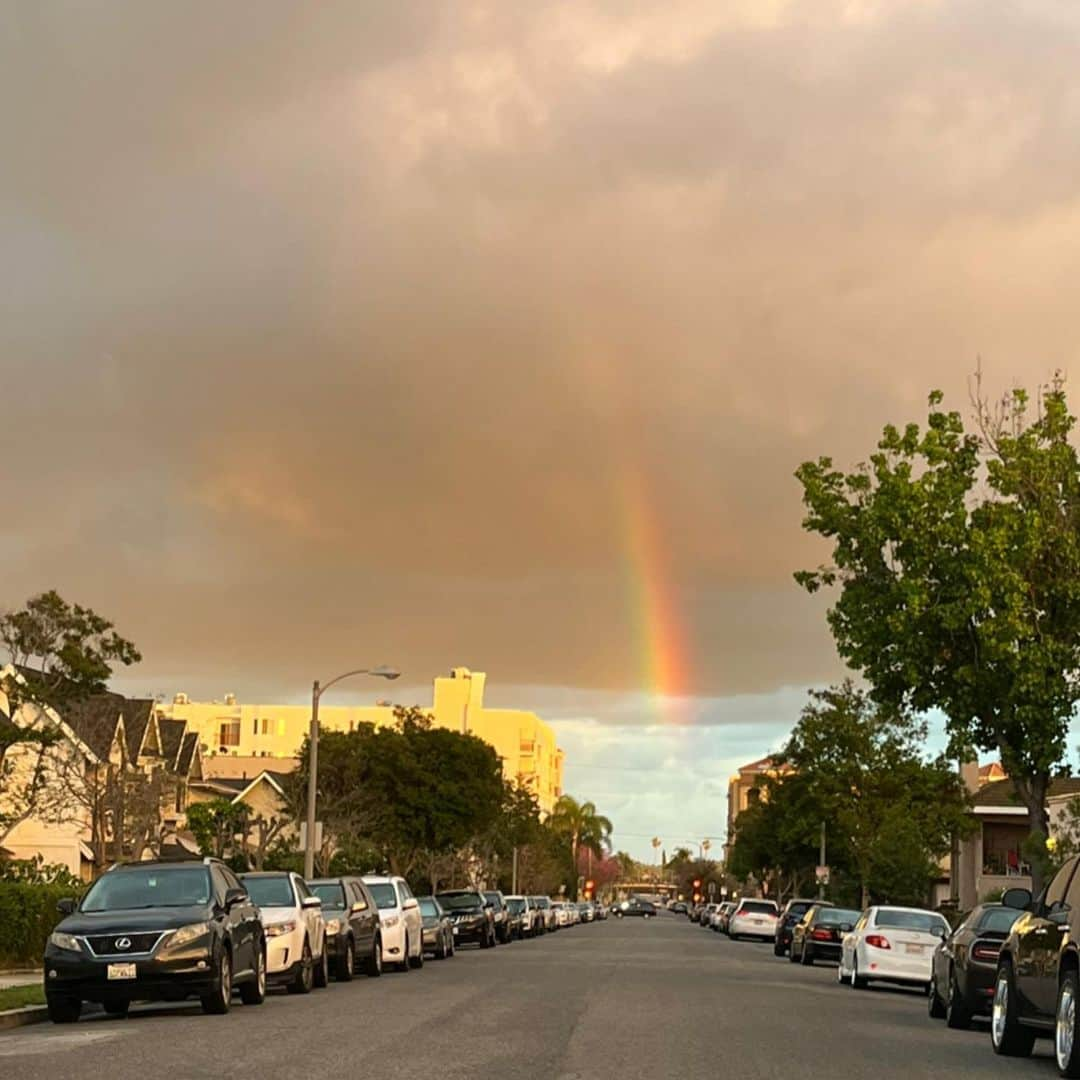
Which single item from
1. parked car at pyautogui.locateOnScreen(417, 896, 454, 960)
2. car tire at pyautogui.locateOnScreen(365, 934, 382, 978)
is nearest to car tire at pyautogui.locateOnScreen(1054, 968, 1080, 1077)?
car tire at pyautogui.locateOnScreen(365, 934, 382, 978)

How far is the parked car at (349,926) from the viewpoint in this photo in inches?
1262

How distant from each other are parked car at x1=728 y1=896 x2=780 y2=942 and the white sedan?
38490 mm

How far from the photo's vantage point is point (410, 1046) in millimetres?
17359

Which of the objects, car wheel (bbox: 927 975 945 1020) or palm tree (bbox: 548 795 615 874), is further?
palm tree (bbox: 548 795 615 874)

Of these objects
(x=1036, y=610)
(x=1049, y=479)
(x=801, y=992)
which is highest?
(x=1049, y=479)

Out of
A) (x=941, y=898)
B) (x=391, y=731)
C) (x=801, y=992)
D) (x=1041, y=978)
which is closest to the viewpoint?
(x=1041, y=978)

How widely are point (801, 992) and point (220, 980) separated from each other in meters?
12.6

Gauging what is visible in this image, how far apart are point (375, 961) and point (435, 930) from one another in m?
9.30

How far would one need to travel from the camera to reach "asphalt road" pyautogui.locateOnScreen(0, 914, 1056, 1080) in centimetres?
1535

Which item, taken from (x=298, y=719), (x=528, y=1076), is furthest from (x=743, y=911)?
(x=298, y=719)

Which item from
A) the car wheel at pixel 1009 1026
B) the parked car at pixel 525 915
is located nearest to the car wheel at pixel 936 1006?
the car wheel at pixel 1009 1026

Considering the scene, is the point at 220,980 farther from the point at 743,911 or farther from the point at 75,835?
the point at 743,911

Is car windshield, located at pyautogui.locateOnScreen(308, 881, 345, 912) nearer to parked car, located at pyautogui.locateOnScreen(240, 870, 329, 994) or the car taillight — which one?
parked car, located at pyautogui.locateOnScreen(240, 870, 329, 994)

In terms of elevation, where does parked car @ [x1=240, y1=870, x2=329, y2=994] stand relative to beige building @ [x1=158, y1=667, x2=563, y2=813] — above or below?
below
